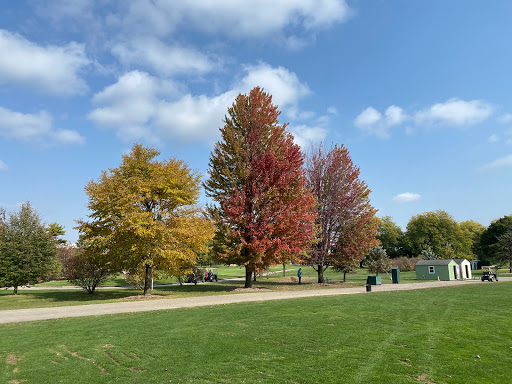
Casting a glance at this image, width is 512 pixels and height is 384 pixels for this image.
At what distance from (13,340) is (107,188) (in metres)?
14.9

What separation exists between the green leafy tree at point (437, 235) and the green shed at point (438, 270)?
143ft

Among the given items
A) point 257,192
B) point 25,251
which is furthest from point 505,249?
point 25,251

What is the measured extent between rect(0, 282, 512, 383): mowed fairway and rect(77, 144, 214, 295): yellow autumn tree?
380 inches

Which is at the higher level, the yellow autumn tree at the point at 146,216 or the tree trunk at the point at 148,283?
the yellow autumn tree at the point at 146,216

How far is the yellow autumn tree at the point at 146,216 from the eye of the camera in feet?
77.6

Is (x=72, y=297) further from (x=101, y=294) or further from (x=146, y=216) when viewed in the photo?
(x=146, y=216)

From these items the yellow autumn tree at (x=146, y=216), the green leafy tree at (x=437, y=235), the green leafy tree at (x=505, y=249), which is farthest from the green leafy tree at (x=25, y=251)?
the green leafy tree at (x=437, y=235)

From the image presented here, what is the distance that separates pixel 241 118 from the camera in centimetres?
3022

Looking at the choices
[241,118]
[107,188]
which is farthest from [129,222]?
[241,118]

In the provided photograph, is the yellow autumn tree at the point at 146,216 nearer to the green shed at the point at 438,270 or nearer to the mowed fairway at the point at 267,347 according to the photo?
the mowed fairway at the point at 267,347

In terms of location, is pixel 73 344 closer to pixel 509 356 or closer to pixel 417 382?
pixel 417 382

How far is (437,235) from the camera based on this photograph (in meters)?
82.1

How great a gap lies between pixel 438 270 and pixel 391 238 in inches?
2337

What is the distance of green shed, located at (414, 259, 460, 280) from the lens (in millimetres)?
39531
